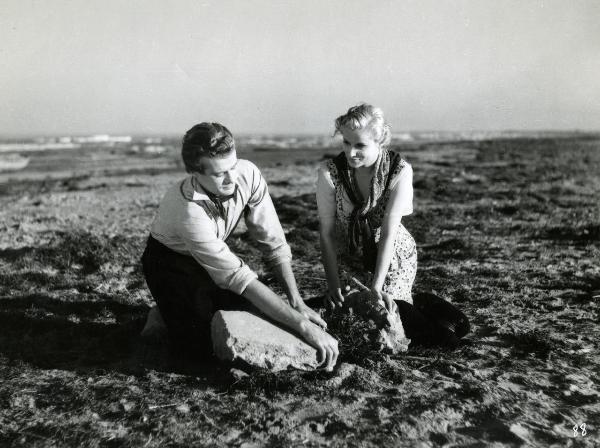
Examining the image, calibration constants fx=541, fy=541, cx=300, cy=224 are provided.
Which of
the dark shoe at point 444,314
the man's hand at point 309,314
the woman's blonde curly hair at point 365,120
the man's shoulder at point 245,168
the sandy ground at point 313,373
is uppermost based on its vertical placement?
the woman's blonde curly hair at point 365,120

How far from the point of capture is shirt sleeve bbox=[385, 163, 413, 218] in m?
3.65

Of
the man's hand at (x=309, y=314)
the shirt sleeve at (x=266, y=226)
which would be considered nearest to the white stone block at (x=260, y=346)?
the man's hand at (x=309, y=314)

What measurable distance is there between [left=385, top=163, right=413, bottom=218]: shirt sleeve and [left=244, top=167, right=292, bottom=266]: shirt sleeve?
75 cm

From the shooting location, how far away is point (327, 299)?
3803 millimetres

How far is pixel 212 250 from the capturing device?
321 cm

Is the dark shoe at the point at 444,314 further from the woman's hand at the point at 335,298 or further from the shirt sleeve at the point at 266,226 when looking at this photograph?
the shirt sleeve at the point at 266,226

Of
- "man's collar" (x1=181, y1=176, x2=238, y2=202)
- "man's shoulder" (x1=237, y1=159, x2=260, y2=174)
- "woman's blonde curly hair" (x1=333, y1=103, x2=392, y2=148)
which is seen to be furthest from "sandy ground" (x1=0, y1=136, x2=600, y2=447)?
"woman's blonde curly hair" (x1=333, y1=103, x2=392, y2=148)

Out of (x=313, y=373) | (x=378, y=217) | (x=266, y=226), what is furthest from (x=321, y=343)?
(x=378, y=217)

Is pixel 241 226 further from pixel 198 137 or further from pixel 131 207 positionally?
pixel 198 137

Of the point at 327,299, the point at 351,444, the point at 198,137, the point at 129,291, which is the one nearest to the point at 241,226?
the point at 129,291

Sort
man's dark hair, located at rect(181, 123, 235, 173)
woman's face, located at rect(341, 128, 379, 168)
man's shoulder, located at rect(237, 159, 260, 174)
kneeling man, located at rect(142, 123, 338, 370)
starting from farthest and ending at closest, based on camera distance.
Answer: woman's face, located at rect(341, 128, 379, 168) → man's shoulder, located at rect(237, 159, 260, 174) → kneeling man, located at rect(142, 123, 338, 370) → man's dark hair, located at rect(181, 123, 235, 173)

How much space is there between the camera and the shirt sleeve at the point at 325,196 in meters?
3.78

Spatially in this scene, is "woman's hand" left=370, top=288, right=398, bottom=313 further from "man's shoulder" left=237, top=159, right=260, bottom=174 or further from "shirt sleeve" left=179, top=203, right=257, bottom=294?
"man's shoulder" left=237, top=159, right=260, bottom=174

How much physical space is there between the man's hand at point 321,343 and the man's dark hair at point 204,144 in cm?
112
